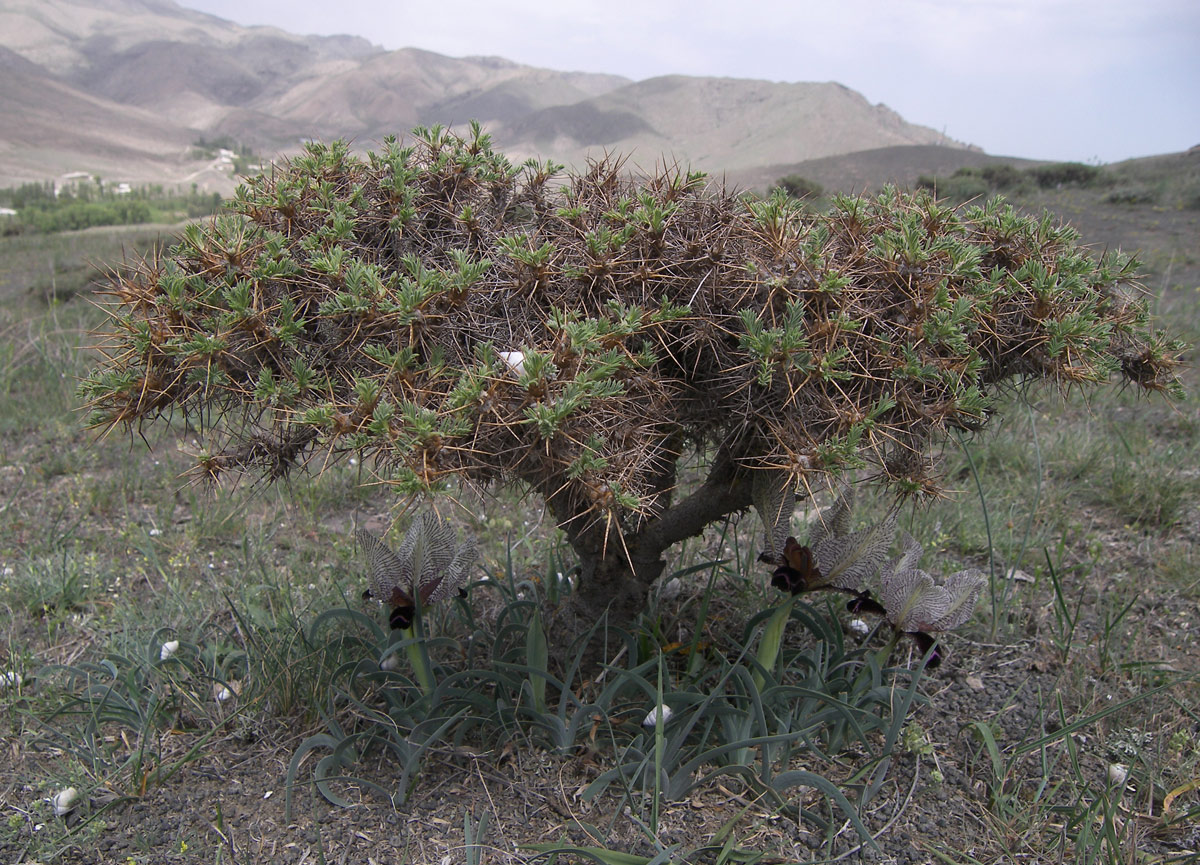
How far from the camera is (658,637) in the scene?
2135 mm

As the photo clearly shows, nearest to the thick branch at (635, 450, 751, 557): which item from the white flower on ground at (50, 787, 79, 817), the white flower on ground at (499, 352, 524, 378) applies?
the white flower on ground at (499, 352, 524, 378)

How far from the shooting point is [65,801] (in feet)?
5.88

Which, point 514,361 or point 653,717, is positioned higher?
point 514,361

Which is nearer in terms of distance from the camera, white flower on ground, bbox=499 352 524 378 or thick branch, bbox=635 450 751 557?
white flower on ground, bbox=499 352 524 378

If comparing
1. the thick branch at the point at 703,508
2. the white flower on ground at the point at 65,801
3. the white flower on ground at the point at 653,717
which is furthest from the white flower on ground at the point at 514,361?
the white flower on ground at the point at 65,801

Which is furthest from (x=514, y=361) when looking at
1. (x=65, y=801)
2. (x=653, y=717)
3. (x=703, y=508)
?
(x=65, y=801)

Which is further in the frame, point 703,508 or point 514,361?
point 703,508

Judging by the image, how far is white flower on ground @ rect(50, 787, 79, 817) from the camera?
179cm

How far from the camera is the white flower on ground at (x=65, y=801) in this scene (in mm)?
1790

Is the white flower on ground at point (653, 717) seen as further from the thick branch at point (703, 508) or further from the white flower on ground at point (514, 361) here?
the white flower on ground at point (514, 361)

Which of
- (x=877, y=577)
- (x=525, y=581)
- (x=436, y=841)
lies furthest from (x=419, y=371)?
(x=525, y=581)

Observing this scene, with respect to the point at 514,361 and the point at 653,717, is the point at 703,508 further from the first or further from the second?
the point at 514,361

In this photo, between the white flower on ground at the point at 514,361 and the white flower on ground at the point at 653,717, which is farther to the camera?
the white flower on ground at the point at 653,717

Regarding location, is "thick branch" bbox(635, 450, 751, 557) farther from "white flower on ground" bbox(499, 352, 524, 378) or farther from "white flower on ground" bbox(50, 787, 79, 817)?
"white flower on ground" bbox(50, 787, 79, 817)
